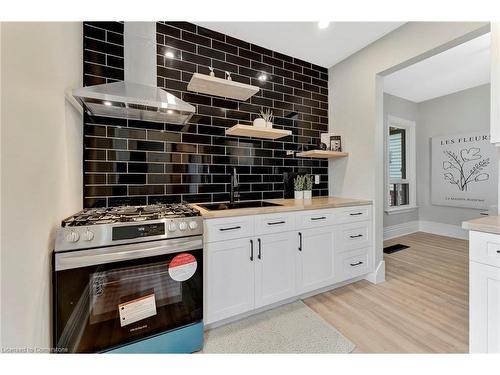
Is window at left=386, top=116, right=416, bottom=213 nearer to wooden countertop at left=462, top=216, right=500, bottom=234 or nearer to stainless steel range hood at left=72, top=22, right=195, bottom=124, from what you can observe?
wooden countertop at left=462, top=216, right=500, bottom=234

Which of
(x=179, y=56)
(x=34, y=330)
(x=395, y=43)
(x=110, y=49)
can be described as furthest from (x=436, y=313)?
(x=110, y=49)

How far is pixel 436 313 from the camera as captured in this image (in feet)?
5.89

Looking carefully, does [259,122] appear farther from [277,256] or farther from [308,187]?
[277,256]

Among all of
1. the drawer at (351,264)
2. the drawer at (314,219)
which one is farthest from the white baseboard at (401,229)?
the drawer at (314,219)

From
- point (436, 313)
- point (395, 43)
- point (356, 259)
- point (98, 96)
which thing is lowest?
point (436, 313)

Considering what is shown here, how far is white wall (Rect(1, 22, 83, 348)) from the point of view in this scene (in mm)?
766

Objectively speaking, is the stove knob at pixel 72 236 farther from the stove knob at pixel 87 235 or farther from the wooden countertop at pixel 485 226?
the wooden countertop at pixel 485 226

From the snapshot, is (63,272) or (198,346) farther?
(198,346)

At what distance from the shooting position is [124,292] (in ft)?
3.98

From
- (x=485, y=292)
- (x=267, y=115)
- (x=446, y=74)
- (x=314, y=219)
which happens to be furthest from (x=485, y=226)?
(x=446, y=74)

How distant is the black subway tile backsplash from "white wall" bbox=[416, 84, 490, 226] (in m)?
2.82

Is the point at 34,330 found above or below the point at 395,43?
below
